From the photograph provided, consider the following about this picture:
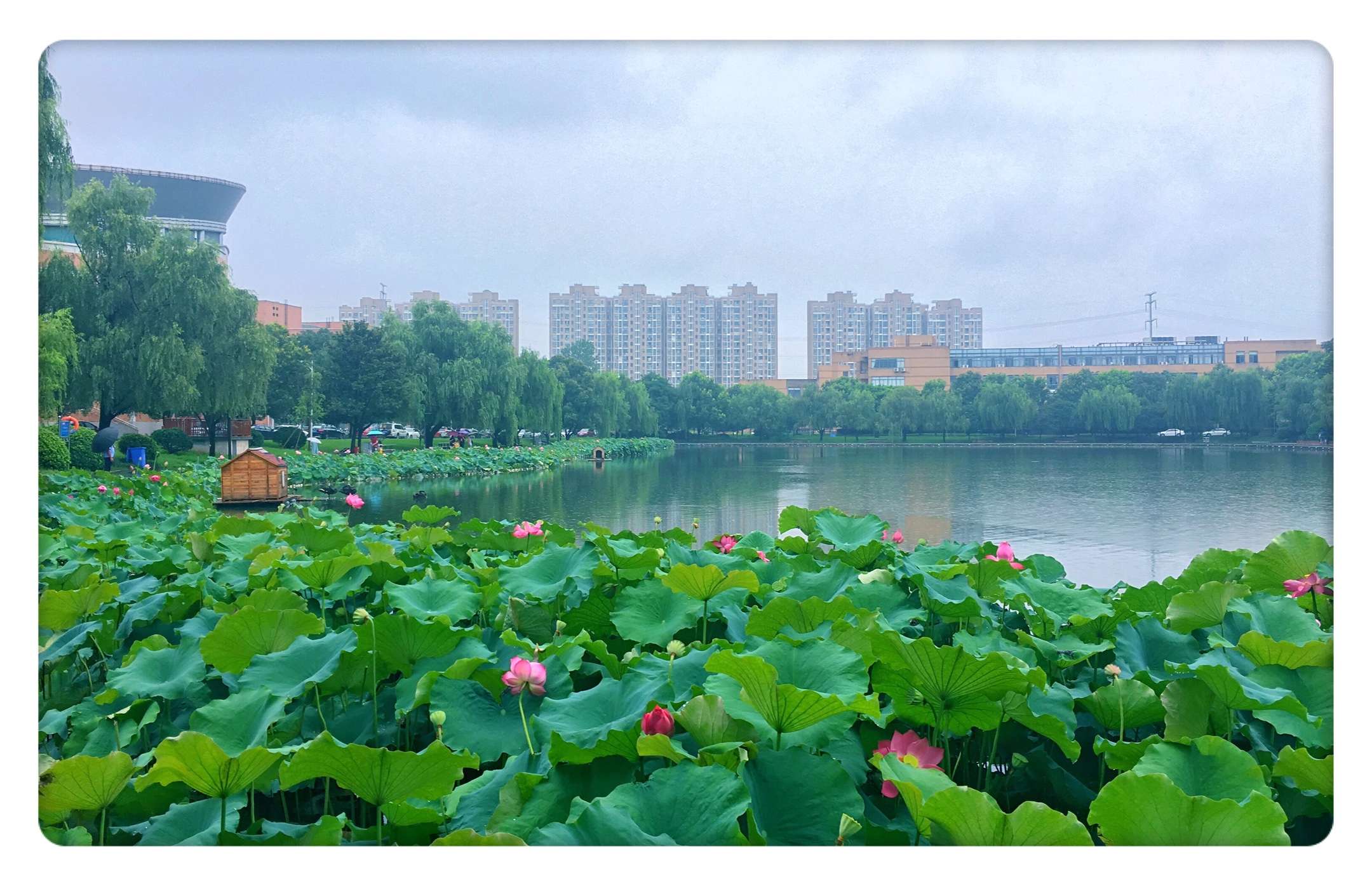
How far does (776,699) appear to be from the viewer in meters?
0.80

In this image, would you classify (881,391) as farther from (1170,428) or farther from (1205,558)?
(1205,558)

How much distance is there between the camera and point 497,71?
1.38 meters

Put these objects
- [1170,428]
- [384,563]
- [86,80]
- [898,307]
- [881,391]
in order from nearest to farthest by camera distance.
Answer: [86,80], [384,563], [1170,428], [898,307], [881,391]

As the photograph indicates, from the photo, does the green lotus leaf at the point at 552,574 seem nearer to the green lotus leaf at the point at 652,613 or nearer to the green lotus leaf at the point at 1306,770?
the green lotus leaf at the point at 652,613

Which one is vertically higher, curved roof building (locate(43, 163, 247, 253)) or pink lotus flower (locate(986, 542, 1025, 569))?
curved roof building (locate(43, 163, 247, 253))

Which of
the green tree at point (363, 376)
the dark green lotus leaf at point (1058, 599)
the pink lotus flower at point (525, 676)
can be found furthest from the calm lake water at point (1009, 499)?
the green tree at point (363, 376)

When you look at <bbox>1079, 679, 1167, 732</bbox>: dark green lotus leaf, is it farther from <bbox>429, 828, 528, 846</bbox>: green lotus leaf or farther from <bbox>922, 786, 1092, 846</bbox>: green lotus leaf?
<bbox>429, 828, 528, 846</bbox>: green lotus leaf

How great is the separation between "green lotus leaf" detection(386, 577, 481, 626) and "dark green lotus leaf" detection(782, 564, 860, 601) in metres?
0.53

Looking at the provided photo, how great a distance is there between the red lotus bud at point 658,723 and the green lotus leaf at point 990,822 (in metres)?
0.24

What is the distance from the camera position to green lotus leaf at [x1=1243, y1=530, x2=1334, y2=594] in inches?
52.3

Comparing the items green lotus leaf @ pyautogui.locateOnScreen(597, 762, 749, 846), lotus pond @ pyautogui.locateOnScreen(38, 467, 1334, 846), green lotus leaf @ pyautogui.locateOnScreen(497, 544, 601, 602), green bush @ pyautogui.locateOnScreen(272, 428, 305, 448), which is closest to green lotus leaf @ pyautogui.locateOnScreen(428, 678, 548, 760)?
lotus pond @ pyautogui.locateOnScreen(38, 467, 1334, 846)

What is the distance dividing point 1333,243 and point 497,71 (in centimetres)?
129

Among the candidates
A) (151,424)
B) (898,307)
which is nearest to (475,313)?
(151,424)

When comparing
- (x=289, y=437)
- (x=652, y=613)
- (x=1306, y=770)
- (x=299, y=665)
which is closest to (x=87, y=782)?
(x=299, y=665)
